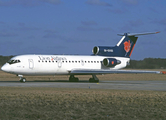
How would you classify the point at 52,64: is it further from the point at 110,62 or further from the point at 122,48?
the point at 122,48

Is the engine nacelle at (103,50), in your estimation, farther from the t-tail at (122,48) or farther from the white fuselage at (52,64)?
the white fuselage at (52,64)

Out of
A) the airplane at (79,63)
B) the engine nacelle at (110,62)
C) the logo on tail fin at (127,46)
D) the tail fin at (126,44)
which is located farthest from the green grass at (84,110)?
the logo on tail fin at (127,46)

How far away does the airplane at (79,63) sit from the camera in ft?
119

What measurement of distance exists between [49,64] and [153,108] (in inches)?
952

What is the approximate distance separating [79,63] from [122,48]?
8510 millimetres

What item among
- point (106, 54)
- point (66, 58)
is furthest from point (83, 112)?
point (106, 54)

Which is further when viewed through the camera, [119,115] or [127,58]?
[127,58]

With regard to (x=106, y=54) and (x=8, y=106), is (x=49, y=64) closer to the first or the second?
(x=106, y=54)

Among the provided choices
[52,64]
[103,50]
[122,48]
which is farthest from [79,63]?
[122,48]

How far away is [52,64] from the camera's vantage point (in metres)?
38.4

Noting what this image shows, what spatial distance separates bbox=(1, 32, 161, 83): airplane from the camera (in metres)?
36.3

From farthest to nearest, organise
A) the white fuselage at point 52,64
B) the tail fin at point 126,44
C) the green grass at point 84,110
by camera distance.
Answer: the tail fin at point 126,44 < the white fuselage at point 52,64 < the green grass at point 84,110

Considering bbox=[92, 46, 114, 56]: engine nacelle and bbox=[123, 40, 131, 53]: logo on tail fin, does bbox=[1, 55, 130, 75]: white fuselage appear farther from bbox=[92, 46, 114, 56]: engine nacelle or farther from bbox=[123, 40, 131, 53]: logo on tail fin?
bbox=[123, 40, 131, 53]: logo on tail fin

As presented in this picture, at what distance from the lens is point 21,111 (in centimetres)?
1402
